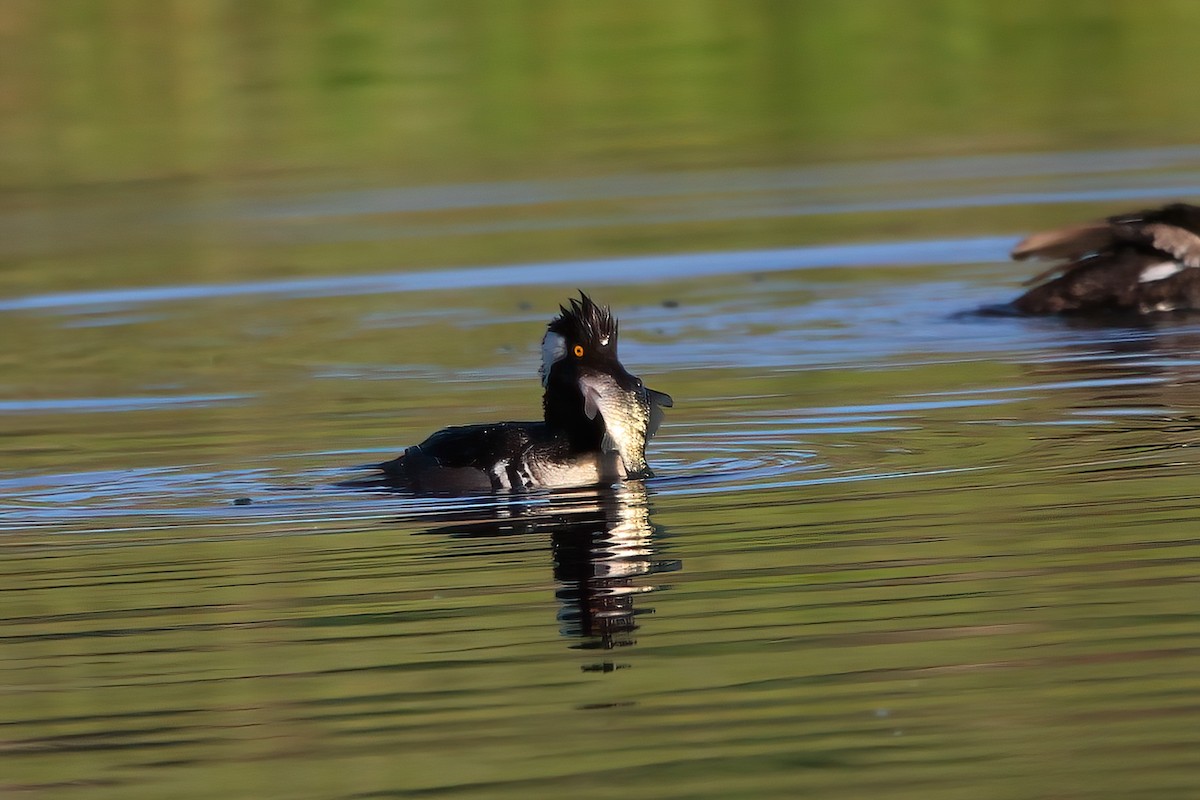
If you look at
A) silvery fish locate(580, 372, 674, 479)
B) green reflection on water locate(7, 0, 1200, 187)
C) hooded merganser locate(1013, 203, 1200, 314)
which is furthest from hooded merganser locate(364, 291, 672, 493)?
green reflection on water locate(7, 0, 1200, 187)

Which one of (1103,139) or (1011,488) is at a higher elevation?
(1103,139)

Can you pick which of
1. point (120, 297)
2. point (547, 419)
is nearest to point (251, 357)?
point (120, 297)

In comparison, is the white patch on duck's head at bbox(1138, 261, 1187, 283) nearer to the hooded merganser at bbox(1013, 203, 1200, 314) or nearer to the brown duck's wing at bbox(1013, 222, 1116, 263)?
the hooded merganser at bbox(1013, 203, 1200, 314)

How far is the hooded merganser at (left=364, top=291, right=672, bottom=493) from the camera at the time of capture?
8.79 m

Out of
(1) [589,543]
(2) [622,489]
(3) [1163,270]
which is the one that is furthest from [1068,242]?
(1) [589,543]

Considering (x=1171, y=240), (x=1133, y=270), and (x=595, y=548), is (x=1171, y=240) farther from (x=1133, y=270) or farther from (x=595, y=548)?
(x=595, y=548)

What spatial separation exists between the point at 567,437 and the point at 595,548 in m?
1.23

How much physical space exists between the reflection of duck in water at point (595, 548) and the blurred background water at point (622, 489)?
23mm

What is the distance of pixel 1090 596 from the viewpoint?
6652mm

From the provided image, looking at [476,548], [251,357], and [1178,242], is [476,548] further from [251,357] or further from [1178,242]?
[1178,242]

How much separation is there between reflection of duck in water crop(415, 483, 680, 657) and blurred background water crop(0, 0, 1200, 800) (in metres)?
0.02

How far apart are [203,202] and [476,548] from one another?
1350 cm

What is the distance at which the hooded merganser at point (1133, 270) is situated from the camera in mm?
13070

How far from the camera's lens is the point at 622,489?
8773 mm
